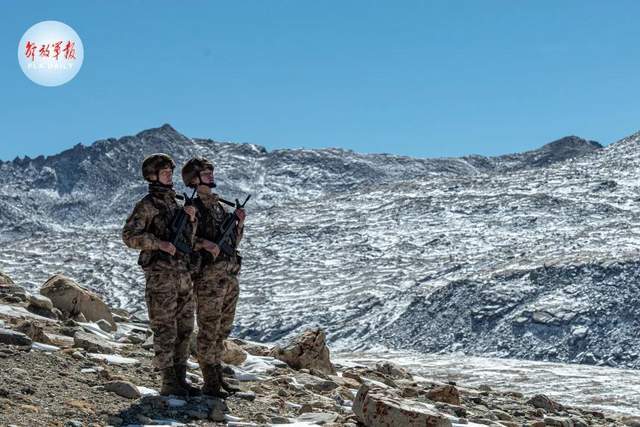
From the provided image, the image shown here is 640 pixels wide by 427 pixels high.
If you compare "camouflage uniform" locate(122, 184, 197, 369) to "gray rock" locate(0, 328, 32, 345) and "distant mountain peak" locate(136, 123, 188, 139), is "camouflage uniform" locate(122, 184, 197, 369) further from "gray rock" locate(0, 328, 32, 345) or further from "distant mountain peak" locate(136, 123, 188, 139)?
"distant mountain peak" locate(136, 123, 188, 139)

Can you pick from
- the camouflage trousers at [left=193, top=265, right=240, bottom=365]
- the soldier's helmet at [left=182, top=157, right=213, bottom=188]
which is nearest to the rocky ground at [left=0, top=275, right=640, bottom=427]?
the camouflage trousers at [left=193, top=265, right=240, bottom=365]

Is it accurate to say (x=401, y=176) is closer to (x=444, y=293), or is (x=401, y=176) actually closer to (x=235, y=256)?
(x=444, y=293)

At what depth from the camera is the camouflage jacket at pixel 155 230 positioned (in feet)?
26.9

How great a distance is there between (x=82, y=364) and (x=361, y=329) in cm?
4344

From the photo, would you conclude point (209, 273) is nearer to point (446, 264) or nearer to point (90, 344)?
point (90, 344)

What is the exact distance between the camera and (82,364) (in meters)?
9.37

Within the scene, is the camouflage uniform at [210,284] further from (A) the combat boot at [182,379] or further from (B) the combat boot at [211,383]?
(A) the combat boot at [182,379]

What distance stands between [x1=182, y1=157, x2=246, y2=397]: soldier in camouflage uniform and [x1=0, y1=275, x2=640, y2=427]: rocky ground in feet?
1.36

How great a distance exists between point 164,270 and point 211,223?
3.01ft

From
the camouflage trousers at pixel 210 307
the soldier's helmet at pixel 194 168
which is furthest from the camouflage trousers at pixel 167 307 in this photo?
the soldier's helmet at pixel 194 168

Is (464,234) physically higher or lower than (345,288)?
higher

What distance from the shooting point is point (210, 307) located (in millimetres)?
8977

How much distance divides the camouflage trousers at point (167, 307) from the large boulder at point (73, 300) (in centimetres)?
550

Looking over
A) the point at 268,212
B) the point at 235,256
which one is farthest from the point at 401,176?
the point at 235,256
